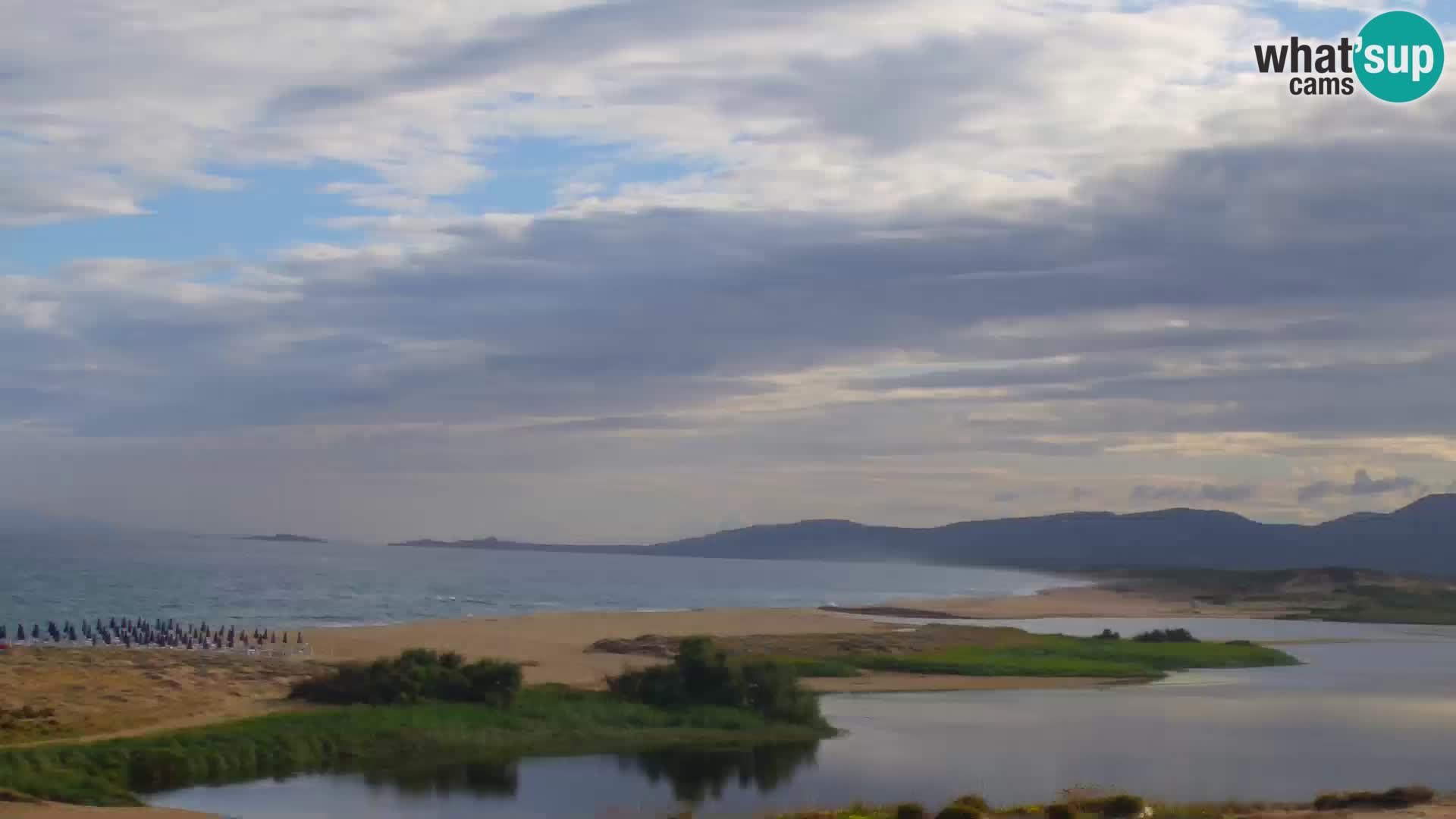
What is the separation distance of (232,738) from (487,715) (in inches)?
261

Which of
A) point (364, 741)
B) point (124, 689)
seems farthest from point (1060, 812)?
point (124, 689)

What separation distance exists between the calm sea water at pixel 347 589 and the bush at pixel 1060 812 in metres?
48.5

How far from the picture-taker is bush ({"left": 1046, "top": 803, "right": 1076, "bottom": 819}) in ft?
80.3

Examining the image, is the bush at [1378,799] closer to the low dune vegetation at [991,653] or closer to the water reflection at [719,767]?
the water reflection at [719,767]

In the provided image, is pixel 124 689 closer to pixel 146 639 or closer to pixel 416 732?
pixel 416 732

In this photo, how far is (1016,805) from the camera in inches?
1107

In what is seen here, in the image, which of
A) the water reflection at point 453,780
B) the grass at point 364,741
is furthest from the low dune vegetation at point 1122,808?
the grass at point 364,741

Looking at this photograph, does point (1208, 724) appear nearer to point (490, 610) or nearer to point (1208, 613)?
point (490, 610)

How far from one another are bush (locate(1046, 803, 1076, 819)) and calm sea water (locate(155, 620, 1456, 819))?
203 inches

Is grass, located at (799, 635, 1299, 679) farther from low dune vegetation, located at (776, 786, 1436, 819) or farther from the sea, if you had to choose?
low dune vegetation, located at (776, 786, 1436, 819)

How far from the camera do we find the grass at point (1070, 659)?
56.8 meters

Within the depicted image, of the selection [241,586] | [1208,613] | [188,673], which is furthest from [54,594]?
[1208,613]

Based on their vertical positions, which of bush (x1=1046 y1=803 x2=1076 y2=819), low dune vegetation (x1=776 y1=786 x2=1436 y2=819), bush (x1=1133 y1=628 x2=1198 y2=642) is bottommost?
low dune vegetation (x1=776 y1=786 x2=1436 y2=819)

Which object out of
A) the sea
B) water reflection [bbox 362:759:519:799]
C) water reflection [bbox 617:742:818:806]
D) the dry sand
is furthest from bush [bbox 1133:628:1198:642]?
water reflection [bbox 362:759:519:799]
